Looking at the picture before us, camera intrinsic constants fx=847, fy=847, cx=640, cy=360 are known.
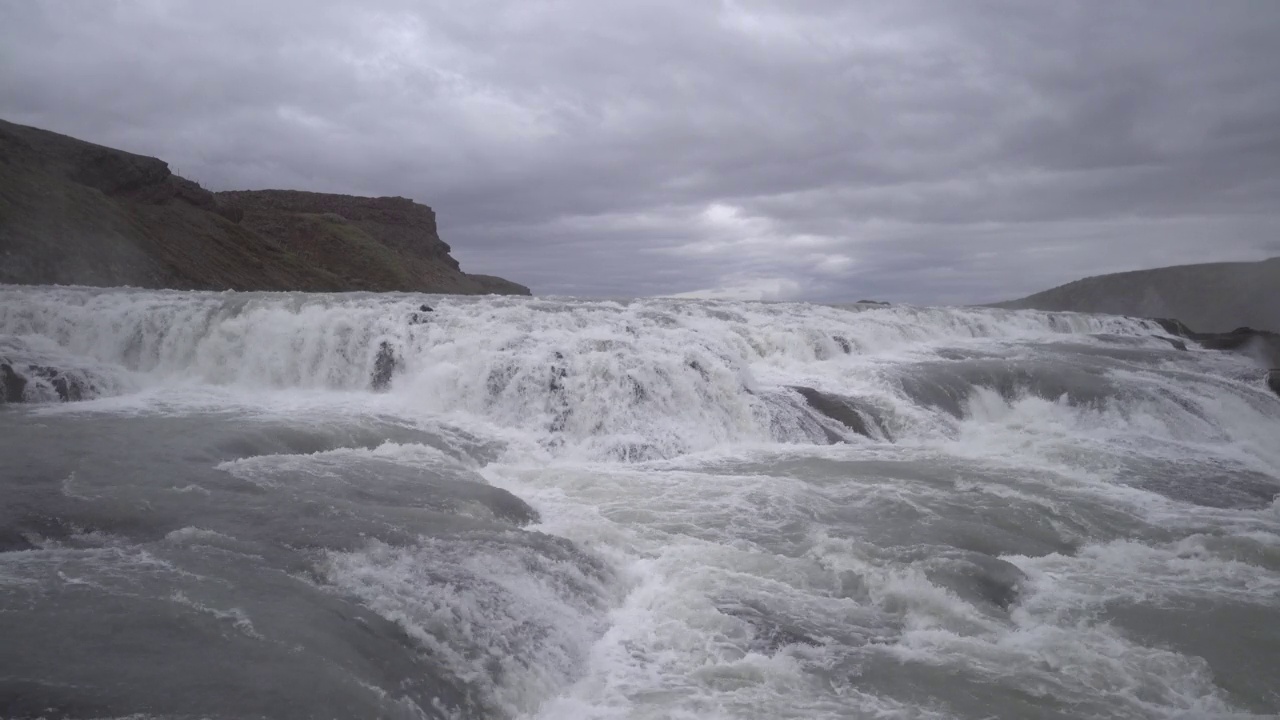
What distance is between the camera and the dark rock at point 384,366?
44.3ft

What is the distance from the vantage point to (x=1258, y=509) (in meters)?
9.34

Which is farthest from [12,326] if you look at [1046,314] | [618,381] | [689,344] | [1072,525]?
[1046,314]

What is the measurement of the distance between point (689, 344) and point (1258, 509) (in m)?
8.12

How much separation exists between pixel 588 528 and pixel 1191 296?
51292mm

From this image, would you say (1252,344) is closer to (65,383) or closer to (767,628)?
(767,628)

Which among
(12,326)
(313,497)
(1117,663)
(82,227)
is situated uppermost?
(82,227)

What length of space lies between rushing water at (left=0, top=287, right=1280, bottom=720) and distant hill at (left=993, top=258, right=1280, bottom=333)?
3466 cm

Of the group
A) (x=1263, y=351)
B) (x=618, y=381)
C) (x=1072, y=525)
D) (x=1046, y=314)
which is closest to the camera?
(x=1072, y=525)

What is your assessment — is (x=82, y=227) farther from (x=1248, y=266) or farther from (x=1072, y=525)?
(x=1248, y=266)

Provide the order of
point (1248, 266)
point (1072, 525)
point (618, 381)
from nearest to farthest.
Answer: point (1072, 525)
point (618, 381)
point (1248, 266)

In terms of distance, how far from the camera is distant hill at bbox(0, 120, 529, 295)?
26297 mm

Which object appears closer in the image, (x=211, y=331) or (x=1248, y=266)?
(x=211, y=331)

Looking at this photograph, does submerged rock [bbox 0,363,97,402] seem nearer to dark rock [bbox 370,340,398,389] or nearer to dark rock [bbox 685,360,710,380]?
dark rock [bbox 370,340,398,389]

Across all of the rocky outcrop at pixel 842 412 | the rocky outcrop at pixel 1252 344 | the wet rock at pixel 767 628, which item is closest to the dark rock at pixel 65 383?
the wet rock at pixel 767 628
